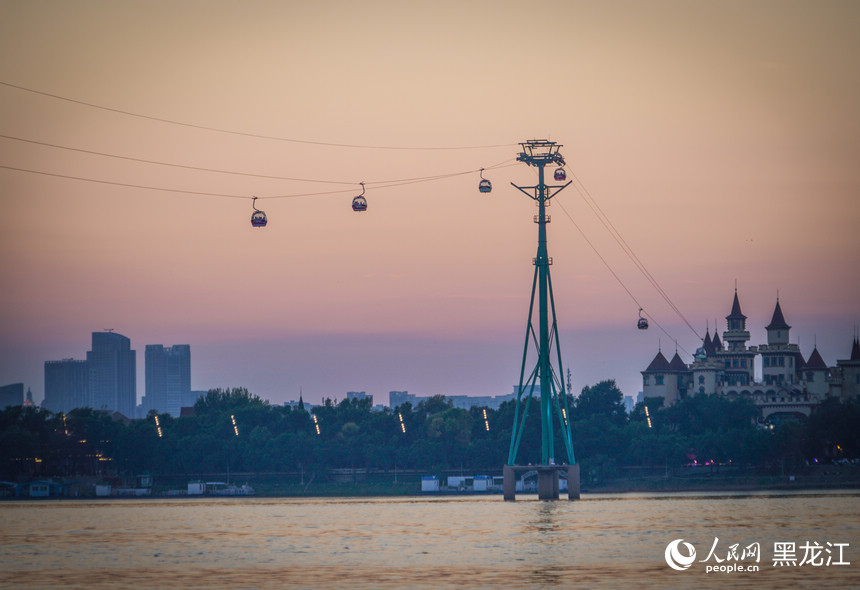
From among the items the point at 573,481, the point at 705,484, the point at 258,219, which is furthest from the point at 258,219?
the point at 705,484

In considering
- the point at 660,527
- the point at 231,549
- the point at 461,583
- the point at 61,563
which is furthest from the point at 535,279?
the point at 461,583

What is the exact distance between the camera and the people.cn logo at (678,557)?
64.3 m

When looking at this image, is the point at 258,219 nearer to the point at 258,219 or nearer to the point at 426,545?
the point at 258,219

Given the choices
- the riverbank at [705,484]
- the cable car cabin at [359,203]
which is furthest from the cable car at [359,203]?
the riverbank at [705,484]

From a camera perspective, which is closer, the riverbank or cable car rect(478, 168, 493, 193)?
cable car rect(478, 168, 493, 193)

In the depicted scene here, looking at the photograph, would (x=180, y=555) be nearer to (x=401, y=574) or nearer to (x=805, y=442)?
(x=401, y=574)

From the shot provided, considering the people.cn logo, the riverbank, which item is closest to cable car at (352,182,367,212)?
the people.cn logo

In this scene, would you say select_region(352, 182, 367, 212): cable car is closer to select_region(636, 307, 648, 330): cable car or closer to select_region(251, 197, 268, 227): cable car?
select_region(251, 197, 268, 227): cable car

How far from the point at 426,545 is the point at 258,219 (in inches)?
934

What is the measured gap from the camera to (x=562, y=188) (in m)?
125

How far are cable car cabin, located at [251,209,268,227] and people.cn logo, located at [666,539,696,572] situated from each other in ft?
108

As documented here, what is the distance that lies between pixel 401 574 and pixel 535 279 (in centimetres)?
6520

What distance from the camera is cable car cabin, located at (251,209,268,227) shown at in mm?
89188

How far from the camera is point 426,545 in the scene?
266 feet
